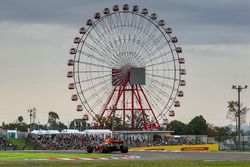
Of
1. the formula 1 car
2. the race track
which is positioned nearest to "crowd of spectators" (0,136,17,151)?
the formula 1 car

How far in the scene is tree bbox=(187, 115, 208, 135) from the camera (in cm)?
18262

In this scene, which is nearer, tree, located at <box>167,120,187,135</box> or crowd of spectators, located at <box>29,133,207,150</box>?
crowd of spectators, located at <box>29,133,207,150</box>

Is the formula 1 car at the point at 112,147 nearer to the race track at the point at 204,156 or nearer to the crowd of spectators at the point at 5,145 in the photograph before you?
the race track at the point at 204,156

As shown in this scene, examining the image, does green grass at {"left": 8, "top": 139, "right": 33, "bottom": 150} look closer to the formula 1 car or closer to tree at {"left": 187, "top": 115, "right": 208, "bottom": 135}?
the formula 1 car

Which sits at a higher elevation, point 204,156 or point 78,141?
point 78,141

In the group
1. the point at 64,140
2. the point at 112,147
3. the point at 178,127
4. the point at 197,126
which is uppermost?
the point at 197,126

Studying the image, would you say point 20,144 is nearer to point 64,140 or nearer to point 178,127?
point 64,140

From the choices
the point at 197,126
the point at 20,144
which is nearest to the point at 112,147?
the point at 20,144

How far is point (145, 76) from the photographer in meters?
105

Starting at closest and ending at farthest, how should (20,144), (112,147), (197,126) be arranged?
1. (112,147)
2. (20,144)
3. (197,126)

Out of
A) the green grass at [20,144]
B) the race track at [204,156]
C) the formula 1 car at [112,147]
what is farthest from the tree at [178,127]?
the race track at [204,156]

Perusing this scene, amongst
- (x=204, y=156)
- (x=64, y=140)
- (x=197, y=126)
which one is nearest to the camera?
(x=204, y=156)

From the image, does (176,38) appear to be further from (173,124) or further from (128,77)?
(173,124)

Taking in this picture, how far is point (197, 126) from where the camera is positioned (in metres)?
188
